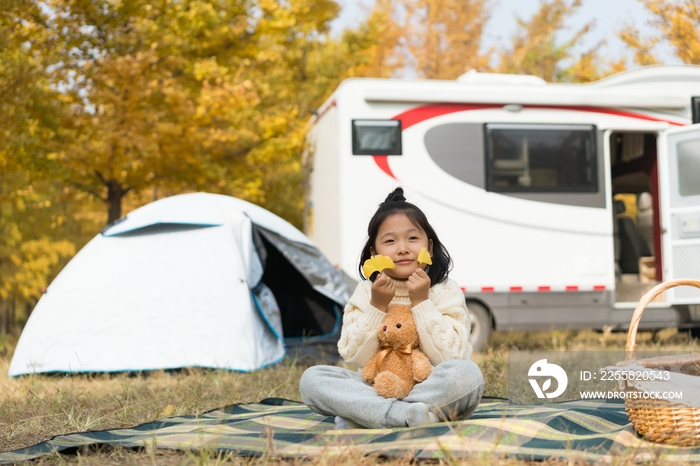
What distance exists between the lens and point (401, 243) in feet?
8.50

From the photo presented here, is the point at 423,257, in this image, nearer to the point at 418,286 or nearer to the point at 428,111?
the point at 418,286

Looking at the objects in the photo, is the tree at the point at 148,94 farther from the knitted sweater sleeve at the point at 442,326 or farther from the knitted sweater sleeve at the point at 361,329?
the knitted sweater sleeve at the point at 442,326

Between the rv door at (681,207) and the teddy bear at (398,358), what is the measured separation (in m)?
4.46

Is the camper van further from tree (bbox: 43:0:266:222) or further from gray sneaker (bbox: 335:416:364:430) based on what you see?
gray sneaker (bbox: 335:416:364:430)

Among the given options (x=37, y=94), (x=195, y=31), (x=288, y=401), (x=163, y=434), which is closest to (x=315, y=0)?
(x=195, y=31)

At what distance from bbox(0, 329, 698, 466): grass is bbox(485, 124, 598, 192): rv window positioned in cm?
243

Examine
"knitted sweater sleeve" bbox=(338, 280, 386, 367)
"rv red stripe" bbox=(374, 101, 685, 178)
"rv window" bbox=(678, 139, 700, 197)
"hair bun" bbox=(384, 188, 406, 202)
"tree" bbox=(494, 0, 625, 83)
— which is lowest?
"knitted sweater sleeve" bbox=(338, 280, 386, 367)

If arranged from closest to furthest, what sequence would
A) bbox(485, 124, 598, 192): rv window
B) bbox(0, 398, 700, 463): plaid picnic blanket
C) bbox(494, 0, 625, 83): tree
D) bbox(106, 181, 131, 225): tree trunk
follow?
bbox(0, 398, 700, 463): plaid picnic blanket → bbox(485, 124, 598, 192): rv window → bbox(106, 181, 131, 225): tree trunk → bbox(494, 0, 625, 83): tree

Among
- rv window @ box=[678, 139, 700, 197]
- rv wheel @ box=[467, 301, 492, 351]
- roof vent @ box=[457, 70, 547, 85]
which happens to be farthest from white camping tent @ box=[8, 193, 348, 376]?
rv window @ box=[678, 139, 700, 197]

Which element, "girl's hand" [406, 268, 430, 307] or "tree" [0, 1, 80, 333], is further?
"tree" [0, 1, 80, 333]

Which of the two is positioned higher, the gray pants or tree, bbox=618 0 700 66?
tree, bbox=618 0 700 66

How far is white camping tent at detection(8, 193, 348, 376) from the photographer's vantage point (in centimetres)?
451

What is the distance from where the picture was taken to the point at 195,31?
8.04 metres

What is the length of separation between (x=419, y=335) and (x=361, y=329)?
25 centimetres
